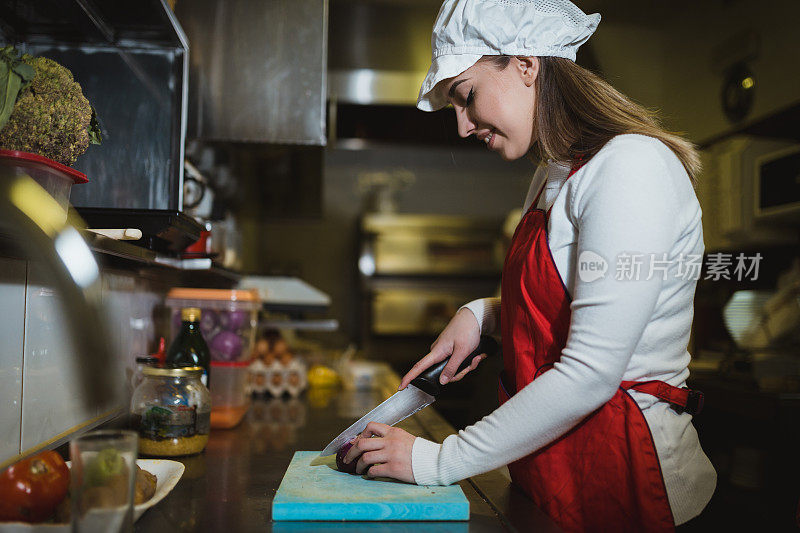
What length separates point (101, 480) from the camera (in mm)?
573

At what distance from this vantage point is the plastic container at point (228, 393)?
1.52m

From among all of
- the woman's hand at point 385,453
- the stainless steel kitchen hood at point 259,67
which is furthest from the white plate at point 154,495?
the stainless steel kitchen hood at point 259,67

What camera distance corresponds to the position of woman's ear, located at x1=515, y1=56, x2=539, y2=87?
925 mm

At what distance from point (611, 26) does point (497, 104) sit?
113 cm

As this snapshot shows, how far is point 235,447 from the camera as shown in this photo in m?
1.31

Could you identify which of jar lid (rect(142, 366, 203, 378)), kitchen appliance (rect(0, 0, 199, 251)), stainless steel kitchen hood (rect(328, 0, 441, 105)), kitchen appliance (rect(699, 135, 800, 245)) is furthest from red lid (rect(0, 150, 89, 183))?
kitchen appliance (rect(699, 135, 800, 245))

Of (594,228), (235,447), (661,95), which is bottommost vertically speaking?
(235,447)

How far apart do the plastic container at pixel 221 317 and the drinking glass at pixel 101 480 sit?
103 cm

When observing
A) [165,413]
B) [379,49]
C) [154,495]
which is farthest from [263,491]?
[379,49]

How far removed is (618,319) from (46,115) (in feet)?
2.46

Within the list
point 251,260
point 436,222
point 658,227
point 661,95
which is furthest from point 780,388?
point 251,260

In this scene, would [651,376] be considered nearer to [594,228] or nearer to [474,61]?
[594,228]

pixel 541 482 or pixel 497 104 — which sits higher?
pixel 497 104

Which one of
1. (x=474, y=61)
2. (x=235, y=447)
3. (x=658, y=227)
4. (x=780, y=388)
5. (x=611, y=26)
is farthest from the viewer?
(x=780, y=388)
